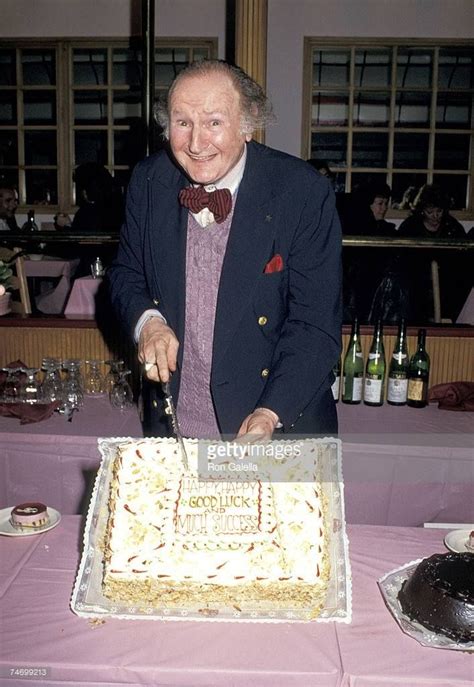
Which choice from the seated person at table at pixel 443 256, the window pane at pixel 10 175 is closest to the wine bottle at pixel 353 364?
the seated person at table at pixel 443 256

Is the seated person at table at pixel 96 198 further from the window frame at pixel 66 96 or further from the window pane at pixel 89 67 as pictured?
the window pane at pixel 89 67

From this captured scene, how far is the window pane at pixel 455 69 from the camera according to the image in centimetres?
850

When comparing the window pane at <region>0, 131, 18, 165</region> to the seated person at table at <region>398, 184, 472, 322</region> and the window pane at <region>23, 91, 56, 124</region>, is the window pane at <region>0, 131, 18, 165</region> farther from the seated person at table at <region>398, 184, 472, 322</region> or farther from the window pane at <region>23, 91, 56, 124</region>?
the seated person at table at <region>398, 184, 472, 322</region>

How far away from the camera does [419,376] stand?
3.16 metres

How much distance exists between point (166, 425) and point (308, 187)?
81cm

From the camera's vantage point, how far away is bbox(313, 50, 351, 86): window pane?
8508 mm

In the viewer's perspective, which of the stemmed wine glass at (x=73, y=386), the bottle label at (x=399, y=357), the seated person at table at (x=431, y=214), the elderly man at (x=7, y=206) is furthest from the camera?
the elderly man at (x=7, y=206)

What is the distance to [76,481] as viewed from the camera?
2.64 meters

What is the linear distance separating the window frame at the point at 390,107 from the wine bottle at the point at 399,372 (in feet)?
19.2

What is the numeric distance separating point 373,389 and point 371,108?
6.62 meters

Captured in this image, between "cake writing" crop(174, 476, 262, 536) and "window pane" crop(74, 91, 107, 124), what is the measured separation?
8442 mm

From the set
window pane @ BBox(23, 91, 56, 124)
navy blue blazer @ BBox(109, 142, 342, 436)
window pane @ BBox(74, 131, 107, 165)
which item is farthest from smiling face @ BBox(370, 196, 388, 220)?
window pane @ BBox(23, 91, 56, 124)

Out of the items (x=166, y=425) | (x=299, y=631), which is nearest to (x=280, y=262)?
(x=166, y=425)

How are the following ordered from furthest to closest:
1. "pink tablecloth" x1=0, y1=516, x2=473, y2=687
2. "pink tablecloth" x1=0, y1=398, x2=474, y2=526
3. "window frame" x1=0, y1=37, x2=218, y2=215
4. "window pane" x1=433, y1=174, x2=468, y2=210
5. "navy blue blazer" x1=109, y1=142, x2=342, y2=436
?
"window pane" x1=433, y1=174, x2=468, y2=210, "window frame" x1=0, y1=37, x2=218, y2=215, "pink tablecloth" x1=0, y1=398, x2=474, y2=526, "navy blue blazer" x1=109, y1=142, x2=342, y2=436, "pink tablecloth" x1=0, y1=516, x2=473, y2=687
